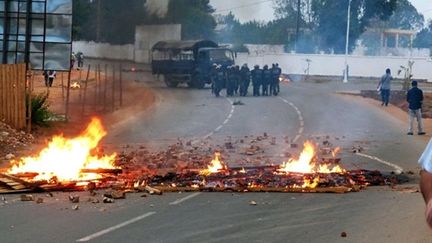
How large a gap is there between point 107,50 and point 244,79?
15458mm

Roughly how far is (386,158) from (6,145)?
7.99m

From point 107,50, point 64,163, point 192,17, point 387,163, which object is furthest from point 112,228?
point 192,17

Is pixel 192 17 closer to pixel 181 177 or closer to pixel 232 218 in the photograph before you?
pixel 181 177

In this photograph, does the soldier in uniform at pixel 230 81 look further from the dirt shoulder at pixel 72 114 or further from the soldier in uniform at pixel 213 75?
the dirt shoulder at pixel 72 114

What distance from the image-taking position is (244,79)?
37.1 meters

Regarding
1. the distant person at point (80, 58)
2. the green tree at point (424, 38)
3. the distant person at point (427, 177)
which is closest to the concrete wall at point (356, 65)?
the green tree at point (424, 38)

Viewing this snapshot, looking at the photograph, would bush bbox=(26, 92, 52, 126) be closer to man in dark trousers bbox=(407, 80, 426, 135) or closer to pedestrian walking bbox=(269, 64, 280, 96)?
man in dark trousers bbox=(407, 80, 426, 135)

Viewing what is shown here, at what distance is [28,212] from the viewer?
924cm

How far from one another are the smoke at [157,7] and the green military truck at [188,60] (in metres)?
3.13

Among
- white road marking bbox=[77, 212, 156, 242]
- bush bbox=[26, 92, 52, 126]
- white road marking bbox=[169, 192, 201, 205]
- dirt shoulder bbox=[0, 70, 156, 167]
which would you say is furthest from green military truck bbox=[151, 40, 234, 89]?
white road marking bbox=[77, 212, 156, 242]

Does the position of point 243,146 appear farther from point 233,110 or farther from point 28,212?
point 233,110

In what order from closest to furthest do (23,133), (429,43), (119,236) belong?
(119,236) < (23,133) < (429,43)

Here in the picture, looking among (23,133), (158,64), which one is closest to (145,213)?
(23,133)

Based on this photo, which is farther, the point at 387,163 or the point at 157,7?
the point at 157,7
